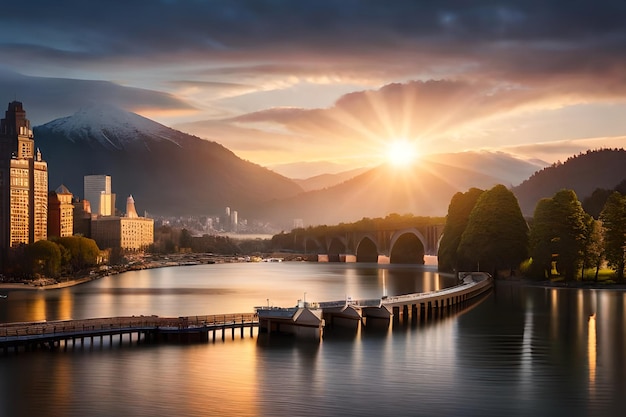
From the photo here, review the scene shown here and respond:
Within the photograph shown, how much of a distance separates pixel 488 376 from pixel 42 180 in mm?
155413

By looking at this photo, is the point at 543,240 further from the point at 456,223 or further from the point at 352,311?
the point at 352,311

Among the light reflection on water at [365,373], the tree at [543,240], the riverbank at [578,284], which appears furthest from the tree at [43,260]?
the light reflection on water at [365,373]

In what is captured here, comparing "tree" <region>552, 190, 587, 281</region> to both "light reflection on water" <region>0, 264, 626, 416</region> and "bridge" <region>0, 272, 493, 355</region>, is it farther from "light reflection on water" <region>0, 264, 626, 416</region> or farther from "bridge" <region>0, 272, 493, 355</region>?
"bridge" <region>0, 272, 493, 355</region>

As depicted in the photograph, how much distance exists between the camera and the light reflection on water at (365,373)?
139 ft

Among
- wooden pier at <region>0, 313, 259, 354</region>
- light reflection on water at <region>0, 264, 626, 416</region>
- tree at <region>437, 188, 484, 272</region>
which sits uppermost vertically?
tree at <region>437, 188, 484, 272</region>

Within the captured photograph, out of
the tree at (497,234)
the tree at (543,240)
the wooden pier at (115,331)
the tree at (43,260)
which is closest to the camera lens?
the wooden pier at (115,331)

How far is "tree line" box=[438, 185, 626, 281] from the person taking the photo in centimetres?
10725

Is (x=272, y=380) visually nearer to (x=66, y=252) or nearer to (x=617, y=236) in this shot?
(x=617, y=236)

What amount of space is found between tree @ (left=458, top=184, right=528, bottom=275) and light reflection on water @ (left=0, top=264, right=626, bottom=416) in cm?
4137

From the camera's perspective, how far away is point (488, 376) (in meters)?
50.1

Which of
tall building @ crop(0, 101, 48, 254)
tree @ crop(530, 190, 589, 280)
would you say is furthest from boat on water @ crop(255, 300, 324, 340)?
tall building @ crop(0, 101, 48, 254)

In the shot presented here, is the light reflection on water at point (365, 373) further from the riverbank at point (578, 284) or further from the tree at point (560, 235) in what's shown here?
the tree at point (560, 235)

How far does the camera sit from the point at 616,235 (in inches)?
4141

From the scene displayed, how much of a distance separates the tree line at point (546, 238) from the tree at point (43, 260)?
66803 millimetres
